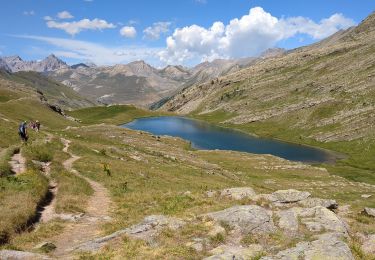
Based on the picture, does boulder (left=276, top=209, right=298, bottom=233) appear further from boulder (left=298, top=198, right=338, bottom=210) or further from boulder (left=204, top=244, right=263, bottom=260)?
boulder (left=204, top=244, right=263, bottom=260)

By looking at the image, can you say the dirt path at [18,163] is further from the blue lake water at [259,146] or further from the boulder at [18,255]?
the blue lake water at [259,146]

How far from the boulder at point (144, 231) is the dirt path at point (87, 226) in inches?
41.6

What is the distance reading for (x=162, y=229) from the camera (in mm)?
24391

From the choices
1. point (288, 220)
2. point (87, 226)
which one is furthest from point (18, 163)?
point (288, 220)

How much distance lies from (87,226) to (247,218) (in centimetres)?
1108

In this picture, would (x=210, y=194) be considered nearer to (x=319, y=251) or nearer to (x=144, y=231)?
(x=144, y=231)

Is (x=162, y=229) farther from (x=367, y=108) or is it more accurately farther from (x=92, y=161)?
(x=367, y=108)

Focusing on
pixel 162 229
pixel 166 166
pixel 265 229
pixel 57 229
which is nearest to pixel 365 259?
pixel 265 229

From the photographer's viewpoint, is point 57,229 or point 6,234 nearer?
point 6,234

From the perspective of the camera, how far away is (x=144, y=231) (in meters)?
24.3

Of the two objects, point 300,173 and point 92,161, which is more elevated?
point 92,161

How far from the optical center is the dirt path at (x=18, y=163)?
126 feet

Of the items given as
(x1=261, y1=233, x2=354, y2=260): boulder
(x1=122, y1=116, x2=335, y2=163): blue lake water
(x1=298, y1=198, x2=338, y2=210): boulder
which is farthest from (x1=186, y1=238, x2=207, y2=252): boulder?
(x1=122, y1=116, x2=335, y2=163): blue lake water

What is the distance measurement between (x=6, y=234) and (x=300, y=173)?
83146 millimetres
